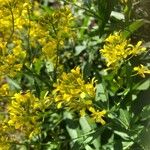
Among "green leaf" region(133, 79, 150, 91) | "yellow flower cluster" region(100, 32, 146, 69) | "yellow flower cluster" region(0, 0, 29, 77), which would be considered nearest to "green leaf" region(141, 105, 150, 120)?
"green leaf" region(133, 79, 150, 91)

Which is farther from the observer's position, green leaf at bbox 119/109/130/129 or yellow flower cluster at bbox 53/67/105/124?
green leaf at bbox 119/109/130/129

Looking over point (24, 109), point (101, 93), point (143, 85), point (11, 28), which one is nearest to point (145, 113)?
point (143, 85)

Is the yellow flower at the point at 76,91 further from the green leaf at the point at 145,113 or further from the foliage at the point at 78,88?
the green leaf at the point at 145,113

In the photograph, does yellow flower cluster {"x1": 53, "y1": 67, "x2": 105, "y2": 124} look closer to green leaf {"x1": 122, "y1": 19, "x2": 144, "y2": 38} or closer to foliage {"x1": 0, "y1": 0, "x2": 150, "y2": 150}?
Answer: foliage {"x1": 0, "y1": 0, "x2": 150, "y2": 150}

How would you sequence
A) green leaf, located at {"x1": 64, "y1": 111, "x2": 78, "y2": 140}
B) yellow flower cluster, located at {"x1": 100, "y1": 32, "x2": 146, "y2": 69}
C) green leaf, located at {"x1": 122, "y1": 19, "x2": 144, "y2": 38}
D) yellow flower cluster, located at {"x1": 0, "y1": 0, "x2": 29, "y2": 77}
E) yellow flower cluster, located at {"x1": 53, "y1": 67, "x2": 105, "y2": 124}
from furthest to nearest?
green leaf, located at {"x1": 64, "y1": 111, "x2": 78, "y2": 140}, green leaf, located at {"x1": 122, "y1": 19, "x2": 144, "y2": 38}, yellow flower cluster, located at {"x1": 0, "y1": 0, "x2": 29, "y2": 77}, yellow flower cluster, located at {"x1": 100, "y1": 32, "x2": 146, "y2": 69}, yellow flower cluster, located at {"x1": 53, "y1": 67, "x2": 105, "y2": 124}

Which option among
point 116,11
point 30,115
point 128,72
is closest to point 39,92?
point 30,115

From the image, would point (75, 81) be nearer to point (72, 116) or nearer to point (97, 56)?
point (72, 116)

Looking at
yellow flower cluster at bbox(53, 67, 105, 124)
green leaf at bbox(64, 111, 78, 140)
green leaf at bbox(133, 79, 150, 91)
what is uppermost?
yellow flower cluster at bbox(53, 67, 105, 124)

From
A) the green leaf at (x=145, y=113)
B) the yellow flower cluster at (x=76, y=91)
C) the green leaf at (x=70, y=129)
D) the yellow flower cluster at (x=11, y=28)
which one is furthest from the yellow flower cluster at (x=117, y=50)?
the green leaf at (x=70, y=129)

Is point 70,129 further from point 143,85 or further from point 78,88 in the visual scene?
point 78,88
